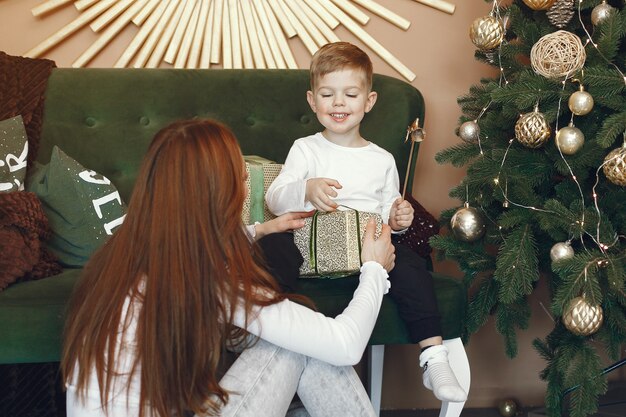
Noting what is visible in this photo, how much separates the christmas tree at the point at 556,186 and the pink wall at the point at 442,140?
46 centimetres

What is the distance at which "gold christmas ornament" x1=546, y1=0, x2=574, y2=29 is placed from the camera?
185 cm

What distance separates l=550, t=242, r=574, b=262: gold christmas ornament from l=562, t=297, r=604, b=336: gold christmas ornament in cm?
10

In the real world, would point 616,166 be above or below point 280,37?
below

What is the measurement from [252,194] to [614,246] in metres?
0.89

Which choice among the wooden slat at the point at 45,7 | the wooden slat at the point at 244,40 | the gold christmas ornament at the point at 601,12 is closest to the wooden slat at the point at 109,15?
the wooden slat at the point at 45,7

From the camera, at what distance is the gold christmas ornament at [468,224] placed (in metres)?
1.86

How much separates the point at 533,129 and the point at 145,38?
4.22 ft

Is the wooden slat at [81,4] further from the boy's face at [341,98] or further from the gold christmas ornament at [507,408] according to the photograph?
the gold christmas ornament at [507,408]

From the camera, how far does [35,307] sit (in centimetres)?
152

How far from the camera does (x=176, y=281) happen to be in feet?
3.88

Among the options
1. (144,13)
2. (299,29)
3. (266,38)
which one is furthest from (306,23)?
(144,13)

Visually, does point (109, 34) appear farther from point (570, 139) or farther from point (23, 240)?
point (570, 139)

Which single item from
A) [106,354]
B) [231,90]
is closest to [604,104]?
[231,90]

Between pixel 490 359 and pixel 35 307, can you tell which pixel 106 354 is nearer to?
pixel 35 307
